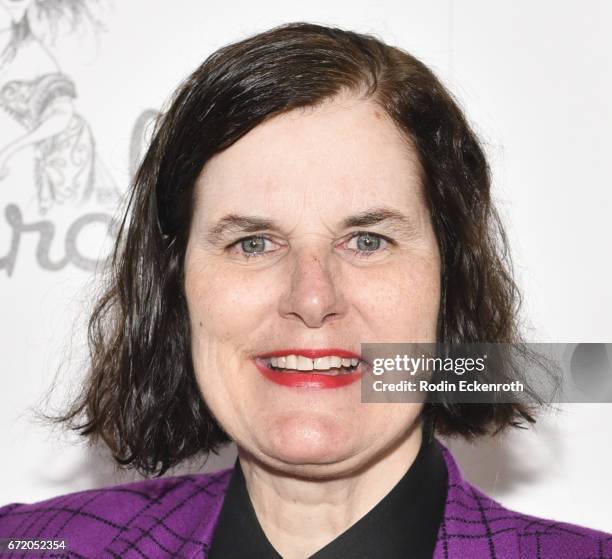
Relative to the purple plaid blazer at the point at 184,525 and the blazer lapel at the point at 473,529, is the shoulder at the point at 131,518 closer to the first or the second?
the purple plaid blazer at the point at 184,525

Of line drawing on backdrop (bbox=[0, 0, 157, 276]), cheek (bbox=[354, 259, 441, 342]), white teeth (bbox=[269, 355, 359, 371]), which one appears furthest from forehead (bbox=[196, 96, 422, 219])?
line drawing on backdrop (bbox=[0, 0, 157, 276])

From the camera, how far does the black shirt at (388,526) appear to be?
1.42m

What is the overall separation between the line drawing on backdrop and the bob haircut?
0.39 meters

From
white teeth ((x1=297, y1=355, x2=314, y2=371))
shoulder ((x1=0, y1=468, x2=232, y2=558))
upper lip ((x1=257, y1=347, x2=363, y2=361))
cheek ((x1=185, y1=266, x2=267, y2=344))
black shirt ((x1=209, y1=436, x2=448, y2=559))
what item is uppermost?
cheek ((x1=185, y1=266, x2=267, y2=344))

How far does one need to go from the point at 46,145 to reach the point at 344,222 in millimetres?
1089

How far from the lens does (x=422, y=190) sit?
1.47 metres

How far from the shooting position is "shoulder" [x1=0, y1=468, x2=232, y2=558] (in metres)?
1.57

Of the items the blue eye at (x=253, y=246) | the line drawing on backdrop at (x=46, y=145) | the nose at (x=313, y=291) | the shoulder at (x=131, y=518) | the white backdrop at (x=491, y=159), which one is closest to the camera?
the nose at (x=313, y=291)

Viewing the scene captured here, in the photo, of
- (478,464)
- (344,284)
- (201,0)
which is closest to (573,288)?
(478,464)

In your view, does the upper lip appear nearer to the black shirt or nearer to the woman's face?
the woman's face

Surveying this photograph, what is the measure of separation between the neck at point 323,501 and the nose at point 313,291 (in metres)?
0.27

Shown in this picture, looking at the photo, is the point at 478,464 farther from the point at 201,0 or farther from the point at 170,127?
the point at 201,0

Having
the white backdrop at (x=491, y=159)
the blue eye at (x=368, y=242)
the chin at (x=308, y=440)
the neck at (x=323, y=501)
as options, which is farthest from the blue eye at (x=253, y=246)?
the white backdrop at (x=491, y=159)

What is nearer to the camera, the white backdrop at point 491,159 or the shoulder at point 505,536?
the shoulder at point 505,536
